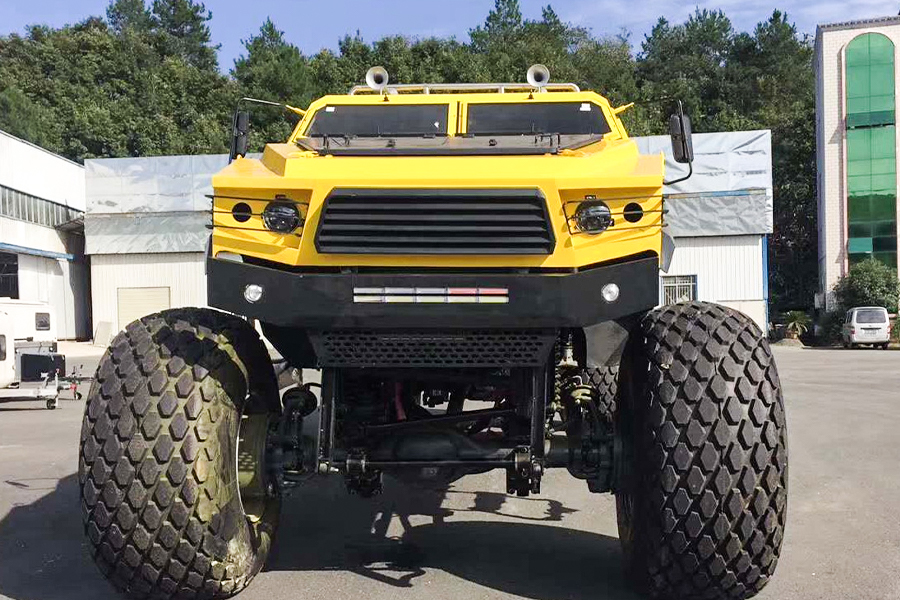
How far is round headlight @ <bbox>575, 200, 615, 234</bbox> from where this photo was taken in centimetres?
397

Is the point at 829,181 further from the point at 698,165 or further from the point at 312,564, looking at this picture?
the point at 312,564

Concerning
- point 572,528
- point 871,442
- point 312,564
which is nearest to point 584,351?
point 572,528

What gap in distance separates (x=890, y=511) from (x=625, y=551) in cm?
272

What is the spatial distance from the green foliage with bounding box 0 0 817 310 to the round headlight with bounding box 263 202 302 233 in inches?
1642

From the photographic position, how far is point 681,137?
16.2 feet

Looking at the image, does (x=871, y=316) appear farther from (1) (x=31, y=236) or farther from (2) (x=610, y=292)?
(1) (x=31, y=236)

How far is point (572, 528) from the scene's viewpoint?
18.9 feet

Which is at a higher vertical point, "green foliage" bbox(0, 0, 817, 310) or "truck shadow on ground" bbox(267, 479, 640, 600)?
"green foliage" bbox(0, 0, 817, 310)

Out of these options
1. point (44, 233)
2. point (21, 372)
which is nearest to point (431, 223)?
point (21, 372)

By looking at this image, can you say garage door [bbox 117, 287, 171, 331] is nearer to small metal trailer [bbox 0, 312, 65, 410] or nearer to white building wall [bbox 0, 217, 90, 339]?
white building wall [bbox 0, 217, 90, 339]

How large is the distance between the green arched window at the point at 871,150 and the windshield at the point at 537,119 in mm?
37107

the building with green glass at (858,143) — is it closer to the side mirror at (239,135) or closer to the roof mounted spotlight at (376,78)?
the roof mounted spotlight at (376,78)

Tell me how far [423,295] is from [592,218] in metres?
0.84

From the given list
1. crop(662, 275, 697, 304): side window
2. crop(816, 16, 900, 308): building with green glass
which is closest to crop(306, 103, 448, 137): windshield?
crop(662, 275, 697, 304): side window
